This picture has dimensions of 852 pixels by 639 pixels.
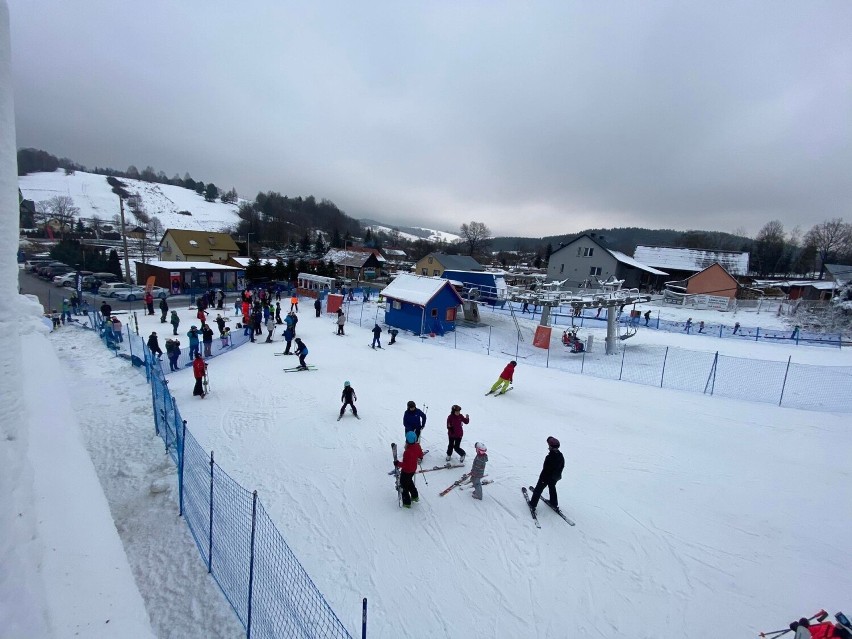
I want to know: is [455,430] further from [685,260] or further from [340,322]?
[685,260]

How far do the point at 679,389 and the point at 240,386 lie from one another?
15.1 m

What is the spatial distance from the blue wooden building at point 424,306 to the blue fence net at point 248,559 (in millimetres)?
15173

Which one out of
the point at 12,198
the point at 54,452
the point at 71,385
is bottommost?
the point at 71,385

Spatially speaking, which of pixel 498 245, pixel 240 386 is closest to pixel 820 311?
pixel 240 386

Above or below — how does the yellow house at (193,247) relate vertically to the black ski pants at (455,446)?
above

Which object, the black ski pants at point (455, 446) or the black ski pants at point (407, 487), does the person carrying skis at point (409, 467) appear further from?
the black ski pants at point (455, 446)

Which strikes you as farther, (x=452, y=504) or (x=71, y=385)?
(x=71, y=385)

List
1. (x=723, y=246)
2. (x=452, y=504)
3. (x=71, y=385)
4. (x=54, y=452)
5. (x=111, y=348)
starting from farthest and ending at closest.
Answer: (x=723, y=246), (x=111, y=348), (x=71, y=385), (x=452, y=504), (x=54, y=452)

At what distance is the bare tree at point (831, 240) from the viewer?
6581 cm

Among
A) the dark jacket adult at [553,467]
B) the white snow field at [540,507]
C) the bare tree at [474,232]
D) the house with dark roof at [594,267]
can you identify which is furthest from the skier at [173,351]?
the bare tree at [474,232]

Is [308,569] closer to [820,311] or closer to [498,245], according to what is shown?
[820,311]

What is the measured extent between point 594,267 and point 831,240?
55865mm

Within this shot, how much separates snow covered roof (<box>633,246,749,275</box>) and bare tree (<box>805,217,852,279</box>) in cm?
2762

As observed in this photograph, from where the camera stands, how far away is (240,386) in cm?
1191
